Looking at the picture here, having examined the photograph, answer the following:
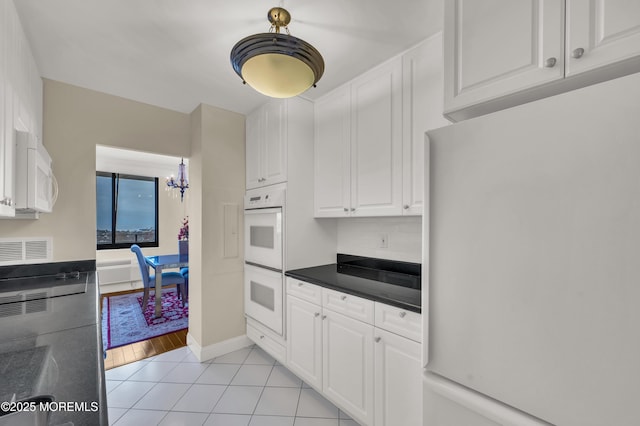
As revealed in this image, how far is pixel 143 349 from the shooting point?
8.89ft

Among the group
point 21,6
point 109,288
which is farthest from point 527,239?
point 109,288

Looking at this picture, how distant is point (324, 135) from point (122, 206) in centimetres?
470

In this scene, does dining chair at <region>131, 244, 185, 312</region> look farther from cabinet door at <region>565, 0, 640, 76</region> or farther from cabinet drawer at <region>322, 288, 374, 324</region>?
cabinet door at <region>565, 0, 640, 76</region>

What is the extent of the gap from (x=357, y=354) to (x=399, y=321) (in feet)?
1.30

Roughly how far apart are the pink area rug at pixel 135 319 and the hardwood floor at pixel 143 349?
0.11 metres

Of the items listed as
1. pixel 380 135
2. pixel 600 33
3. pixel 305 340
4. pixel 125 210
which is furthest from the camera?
pixel 125 210

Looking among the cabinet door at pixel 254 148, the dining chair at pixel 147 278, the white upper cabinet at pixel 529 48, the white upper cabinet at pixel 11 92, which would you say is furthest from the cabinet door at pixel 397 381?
the dining chair at pixel 147 278

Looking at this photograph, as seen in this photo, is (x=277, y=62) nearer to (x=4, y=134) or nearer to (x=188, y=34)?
(x=188, y=34)

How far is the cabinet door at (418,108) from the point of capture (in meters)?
1.58

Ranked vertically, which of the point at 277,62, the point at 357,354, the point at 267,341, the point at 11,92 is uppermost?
the point at 277,62

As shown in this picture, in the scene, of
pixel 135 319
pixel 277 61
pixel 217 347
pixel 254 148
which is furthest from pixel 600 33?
pixel 135 319

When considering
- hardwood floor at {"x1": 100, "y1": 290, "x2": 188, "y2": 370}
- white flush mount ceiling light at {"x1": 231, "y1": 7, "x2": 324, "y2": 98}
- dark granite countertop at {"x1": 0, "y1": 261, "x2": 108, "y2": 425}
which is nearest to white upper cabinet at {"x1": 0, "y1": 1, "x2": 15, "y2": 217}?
dark granite countertop at {"x1": 0, "y1": 261, "x2": 108, "y2": 425}

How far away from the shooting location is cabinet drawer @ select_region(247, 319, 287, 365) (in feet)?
7.35

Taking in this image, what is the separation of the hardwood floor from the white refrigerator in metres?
2.66
